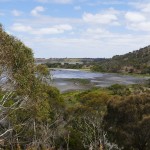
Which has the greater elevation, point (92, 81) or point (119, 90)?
point (119, 90)

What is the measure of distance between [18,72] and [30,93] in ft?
6.24

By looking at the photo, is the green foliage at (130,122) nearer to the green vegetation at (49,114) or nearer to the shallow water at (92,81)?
the green vegetation at (49,114)

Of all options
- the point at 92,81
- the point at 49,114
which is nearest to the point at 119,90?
the point at 92,81

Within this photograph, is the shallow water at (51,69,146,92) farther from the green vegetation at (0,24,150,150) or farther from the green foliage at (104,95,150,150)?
the green foliage at (104,95,150,150)

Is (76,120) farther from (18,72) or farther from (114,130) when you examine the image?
(18,72)

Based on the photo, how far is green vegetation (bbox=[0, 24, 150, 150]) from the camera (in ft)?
66.7

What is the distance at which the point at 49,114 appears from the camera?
32.3 m

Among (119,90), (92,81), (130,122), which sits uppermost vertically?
(130,122)

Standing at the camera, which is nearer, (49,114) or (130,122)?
(130,122)

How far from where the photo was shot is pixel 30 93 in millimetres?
21766

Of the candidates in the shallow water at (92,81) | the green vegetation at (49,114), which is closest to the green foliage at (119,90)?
the shallow water at (92,81)

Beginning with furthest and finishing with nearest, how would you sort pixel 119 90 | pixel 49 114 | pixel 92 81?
pixel 92 81 < pixel 119 90 < pixel 49 114

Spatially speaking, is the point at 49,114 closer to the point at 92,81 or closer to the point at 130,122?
the point at 130,122

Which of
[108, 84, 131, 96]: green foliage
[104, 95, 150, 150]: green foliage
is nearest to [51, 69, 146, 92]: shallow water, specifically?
[108, 84, 131, 96]: green foliage
